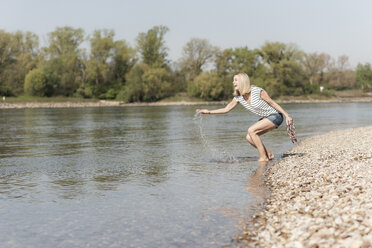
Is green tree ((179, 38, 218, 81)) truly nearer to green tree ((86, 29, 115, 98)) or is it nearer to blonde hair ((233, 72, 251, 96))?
green tree ((86, 29, 115, 98))

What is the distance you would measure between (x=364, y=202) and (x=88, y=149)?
13.6 meters

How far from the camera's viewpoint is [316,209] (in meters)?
6.75

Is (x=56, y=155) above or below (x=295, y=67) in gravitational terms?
below

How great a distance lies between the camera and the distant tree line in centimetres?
10675

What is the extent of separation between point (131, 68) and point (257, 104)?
105 m

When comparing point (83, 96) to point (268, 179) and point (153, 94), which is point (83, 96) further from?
point (268, 179)

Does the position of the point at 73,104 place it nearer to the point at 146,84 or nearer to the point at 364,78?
the point at 146,84

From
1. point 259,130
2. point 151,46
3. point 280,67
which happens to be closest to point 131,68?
point 151,46

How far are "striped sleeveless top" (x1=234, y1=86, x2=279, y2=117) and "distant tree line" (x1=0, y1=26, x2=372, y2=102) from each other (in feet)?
308

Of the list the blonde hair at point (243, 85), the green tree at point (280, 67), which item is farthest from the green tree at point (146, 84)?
the blonde hair at point (243, 85)

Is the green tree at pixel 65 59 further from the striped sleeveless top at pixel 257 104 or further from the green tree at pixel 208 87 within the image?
the striped sleeveless top at pixel 257 104

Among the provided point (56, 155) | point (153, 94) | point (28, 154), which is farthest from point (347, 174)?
point (153, 94)

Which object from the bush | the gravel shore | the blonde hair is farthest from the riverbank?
the bush

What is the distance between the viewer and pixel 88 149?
59.6ft
